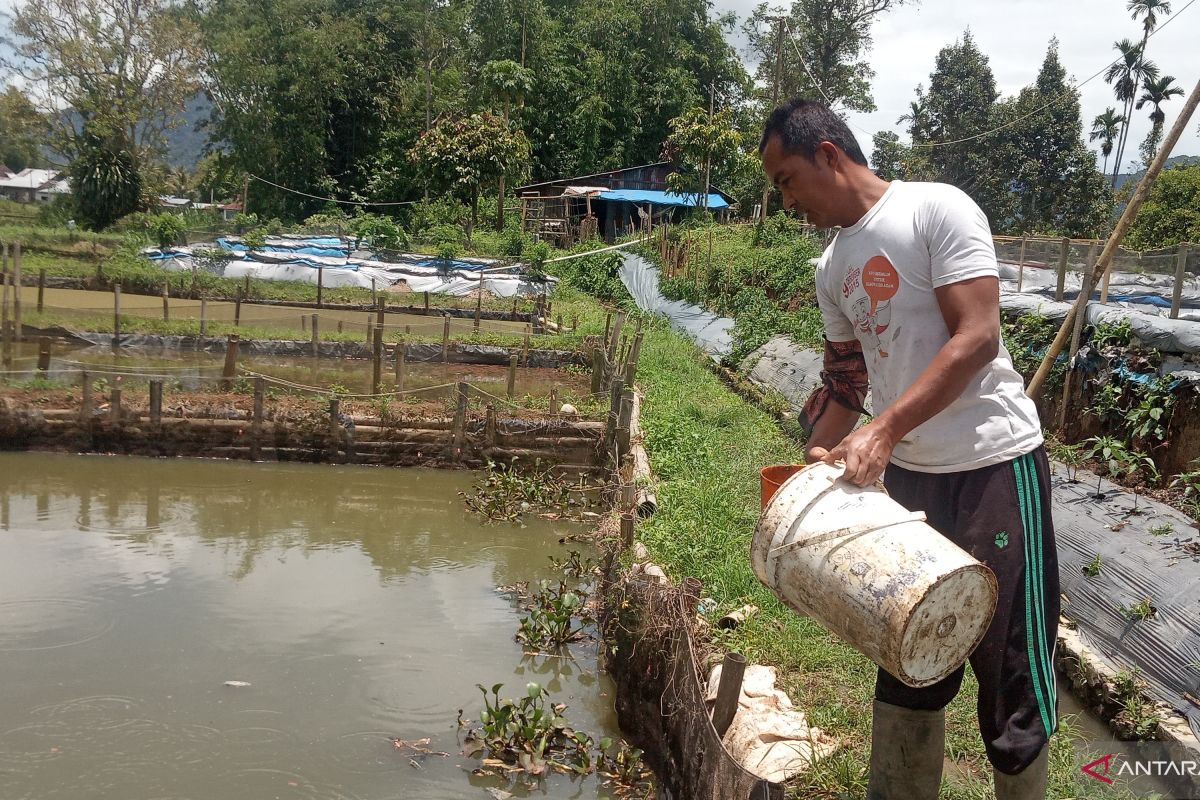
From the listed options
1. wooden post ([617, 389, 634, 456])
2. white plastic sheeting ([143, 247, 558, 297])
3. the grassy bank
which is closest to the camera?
the grassy bank

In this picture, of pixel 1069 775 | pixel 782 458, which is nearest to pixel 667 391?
pixel 782 458

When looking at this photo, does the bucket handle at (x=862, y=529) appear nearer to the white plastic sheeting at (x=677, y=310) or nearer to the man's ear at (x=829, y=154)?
the man's ear at (x=829, y=154)

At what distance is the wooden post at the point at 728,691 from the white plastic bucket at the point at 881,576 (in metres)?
1.12

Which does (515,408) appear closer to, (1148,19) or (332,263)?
(332,263)

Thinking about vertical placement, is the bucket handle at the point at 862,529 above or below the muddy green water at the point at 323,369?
above

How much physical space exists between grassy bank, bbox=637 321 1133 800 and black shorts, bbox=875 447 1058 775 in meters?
1.02

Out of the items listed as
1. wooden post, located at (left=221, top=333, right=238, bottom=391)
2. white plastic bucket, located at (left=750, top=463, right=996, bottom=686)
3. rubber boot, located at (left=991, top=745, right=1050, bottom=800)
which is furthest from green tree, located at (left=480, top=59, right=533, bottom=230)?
rubber boot, located at (left=991, top=745, right=1050, bottom=800)

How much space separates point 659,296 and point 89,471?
12.3 m

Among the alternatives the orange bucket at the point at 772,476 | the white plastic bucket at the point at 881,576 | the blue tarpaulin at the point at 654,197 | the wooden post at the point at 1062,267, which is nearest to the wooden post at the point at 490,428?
the wooden post at the point at 1062,267

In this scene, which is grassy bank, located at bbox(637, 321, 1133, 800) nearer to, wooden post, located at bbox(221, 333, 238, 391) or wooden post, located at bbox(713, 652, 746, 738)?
wooden post, located at bbox(713, 652, 746, 738)

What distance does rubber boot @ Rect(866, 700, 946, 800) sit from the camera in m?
2.20

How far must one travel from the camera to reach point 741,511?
20.3 ft

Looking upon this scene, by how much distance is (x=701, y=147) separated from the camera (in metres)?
23.7

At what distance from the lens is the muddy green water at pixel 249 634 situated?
4.29 meters
